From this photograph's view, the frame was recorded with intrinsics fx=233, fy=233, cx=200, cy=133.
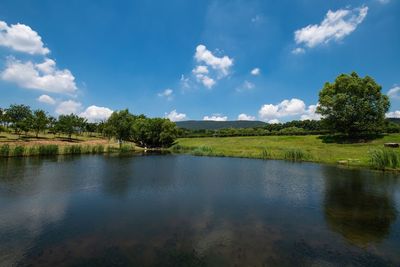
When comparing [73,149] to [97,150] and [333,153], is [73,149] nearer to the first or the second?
[97,150]

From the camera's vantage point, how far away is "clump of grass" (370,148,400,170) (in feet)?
103

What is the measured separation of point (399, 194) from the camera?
784 inches

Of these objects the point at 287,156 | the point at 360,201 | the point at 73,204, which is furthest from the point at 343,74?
the point at 73,204

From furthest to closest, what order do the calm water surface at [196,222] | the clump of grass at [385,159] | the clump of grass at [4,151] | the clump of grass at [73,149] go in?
the clump of grass at [73,149] < the clump of grass at [4,151] < the clump of grass at [385,159] < the calm water surface at [196,222]

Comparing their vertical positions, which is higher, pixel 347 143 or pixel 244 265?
pixel 347 143

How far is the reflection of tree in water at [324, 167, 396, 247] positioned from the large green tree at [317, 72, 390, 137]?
3406 centimetres

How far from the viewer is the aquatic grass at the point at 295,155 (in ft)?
144

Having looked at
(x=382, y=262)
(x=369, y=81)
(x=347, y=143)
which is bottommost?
(x=382, y=262)

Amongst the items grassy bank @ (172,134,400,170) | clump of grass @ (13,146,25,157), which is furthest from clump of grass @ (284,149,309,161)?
clump of grass @ (13,146,25,157)

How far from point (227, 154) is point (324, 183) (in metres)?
30.0

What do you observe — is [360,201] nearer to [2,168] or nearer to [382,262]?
[382,262]

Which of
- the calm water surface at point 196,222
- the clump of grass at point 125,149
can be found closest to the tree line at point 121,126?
the clump of grass at point 125,149

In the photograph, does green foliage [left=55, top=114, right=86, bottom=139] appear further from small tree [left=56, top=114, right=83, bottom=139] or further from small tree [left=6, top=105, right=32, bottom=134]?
small tree [left=6, top=105, right=32, bottom=134]

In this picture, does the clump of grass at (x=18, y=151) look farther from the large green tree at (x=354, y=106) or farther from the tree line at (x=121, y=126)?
the large green tree at (x=354, y=106)
